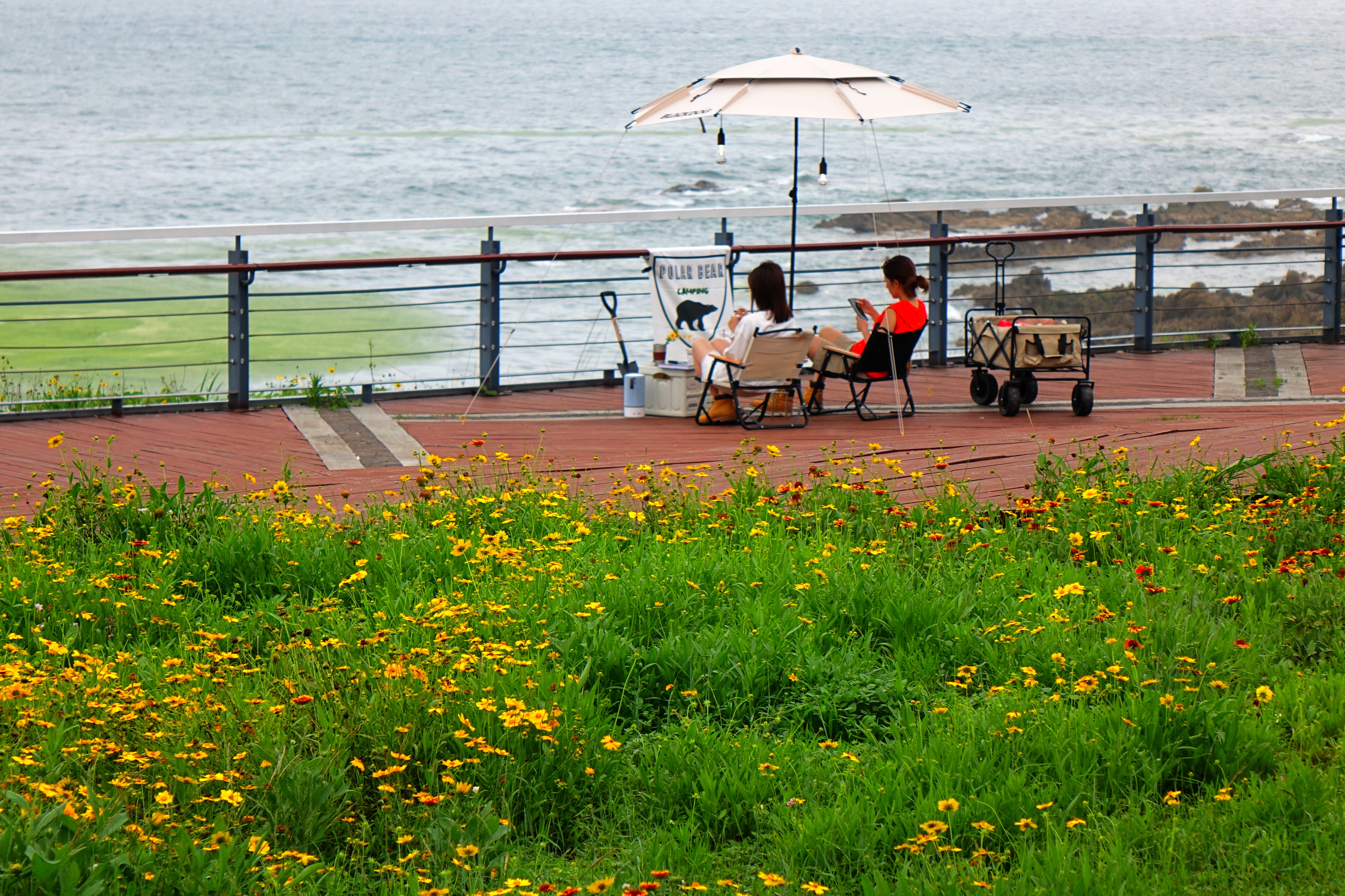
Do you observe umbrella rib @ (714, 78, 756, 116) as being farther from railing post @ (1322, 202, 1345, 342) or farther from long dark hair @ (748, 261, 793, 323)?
railing post @ (1322, 202, 1345, 342)

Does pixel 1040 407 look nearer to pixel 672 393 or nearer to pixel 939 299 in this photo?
pixel 939 299

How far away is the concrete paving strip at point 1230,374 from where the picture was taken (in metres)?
9.87

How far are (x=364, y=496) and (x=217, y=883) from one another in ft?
12.5

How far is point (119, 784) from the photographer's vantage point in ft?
10.3

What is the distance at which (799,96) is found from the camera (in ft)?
29.0

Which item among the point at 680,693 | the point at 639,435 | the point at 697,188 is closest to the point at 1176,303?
the point at 639,435

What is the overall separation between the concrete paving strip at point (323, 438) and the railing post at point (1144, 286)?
6.63m

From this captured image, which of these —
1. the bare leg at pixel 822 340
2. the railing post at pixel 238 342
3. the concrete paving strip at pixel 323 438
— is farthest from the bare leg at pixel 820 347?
the railing post at pixel 238 342

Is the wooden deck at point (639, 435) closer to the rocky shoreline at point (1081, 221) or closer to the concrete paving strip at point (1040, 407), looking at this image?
the concrete paving strip at point (1040, 407)

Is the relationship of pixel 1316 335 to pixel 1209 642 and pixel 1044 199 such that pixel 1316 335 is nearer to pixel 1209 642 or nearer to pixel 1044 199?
pixel 1044 199

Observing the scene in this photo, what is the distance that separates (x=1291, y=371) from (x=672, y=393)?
16.5ft

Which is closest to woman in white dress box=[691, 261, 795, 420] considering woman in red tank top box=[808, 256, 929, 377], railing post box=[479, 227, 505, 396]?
woman in red tank top box=[808, 256, 929, 377]

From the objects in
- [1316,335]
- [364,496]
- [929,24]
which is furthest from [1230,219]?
[929,24]

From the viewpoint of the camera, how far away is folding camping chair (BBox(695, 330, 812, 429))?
8.77m
